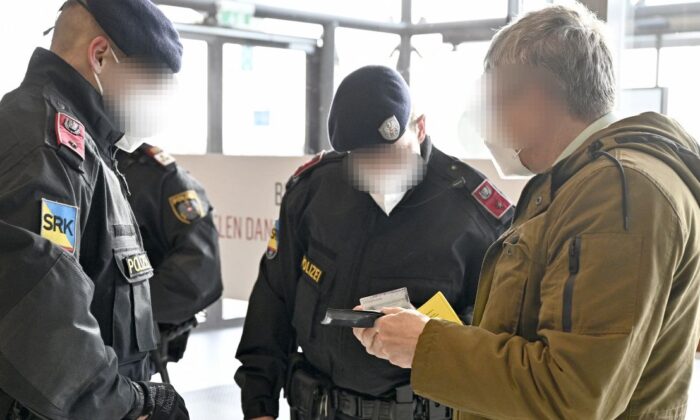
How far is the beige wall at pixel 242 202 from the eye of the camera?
3.93 meters

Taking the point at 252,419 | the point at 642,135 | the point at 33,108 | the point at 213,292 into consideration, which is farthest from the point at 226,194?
the point at 642,135

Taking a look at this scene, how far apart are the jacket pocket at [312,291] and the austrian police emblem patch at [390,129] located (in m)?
0.32

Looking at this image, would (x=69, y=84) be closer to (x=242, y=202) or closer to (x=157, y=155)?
(x=157, y=155)

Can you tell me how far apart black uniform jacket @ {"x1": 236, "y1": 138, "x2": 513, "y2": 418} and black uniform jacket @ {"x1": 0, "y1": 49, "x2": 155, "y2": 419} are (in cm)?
49

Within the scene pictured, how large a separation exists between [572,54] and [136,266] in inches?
36.4

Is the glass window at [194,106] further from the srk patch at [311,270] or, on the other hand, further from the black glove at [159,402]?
the black glove at [159,402]

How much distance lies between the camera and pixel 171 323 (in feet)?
8.91

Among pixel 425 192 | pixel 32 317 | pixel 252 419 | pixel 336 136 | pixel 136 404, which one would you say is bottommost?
pixel 252 419

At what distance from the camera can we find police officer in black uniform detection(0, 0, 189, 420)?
125 centimetres

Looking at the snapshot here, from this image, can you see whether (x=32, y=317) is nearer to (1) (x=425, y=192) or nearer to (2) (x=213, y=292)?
(1) (x=425, y=192)

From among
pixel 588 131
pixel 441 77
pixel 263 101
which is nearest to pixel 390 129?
pixel 588 131

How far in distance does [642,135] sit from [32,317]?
0.99m

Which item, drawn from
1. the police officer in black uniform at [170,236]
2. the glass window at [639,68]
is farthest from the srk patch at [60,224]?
the glass window at [639,68]

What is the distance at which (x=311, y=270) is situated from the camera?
188 cm
